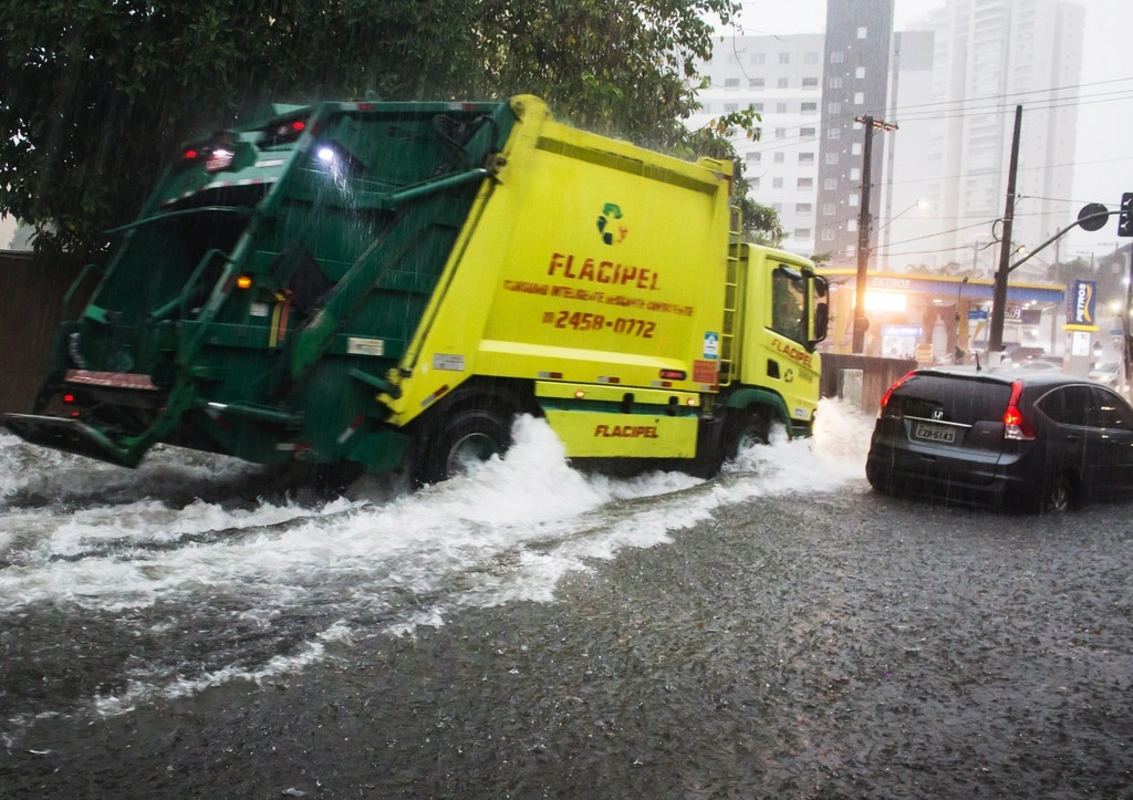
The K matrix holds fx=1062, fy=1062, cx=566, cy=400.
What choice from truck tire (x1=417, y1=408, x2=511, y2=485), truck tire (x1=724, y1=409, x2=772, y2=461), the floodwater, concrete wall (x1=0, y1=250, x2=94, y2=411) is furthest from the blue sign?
concrete wall (x1=0, y1=250, x2=94, y2=411)

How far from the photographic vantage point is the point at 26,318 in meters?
11.7

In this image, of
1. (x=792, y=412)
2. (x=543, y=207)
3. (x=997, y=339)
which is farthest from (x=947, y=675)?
(x=997, y=339)

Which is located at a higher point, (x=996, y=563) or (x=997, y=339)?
(x=997, y=339)

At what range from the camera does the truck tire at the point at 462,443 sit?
7.88m

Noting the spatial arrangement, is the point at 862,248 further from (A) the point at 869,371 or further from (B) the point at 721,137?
(B) the point at 721,137

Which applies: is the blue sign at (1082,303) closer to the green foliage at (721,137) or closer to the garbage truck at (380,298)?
the green foliage at (721,137)

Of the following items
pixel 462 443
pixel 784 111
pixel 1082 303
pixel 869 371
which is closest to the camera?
pixel 462 443

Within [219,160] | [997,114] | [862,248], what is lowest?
[219,160]

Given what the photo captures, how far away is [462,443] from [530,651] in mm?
3464

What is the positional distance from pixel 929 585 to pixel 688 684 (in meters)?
2.68

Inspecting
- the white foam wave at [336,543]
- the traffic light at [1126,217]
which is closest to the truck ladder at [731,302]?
the white foam wave at [336,543]

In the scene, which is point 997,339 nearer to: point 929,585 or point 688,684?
point 929,585

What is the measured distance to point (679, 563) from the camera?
6.66 metres

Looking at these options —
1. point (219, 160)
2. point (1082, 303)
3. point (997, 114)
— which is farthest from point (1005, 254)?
point (997, 114)
